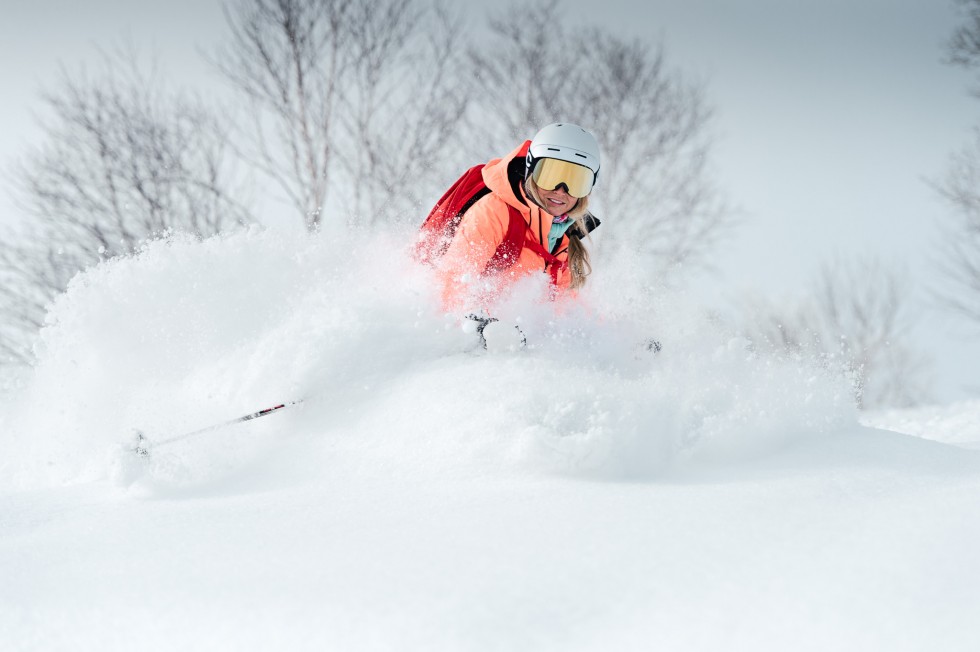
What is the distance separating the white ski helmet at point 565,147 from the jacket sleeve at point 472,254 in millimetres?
235

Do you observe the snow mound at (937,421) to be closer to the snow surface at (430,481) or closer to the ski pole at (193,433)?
the snow surface at (430,481)

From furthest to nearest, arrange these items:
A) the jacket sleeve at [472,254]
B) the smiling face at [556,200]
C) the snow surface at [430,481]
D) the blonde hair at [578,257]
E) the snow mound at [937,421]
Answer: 1. the snow mound at [937,421]
2. the blonde hair at [578,257]
3. the smiling face at [556,200]
4. the jacket sleeve at [472,254]
5. the snow surface at [430,481]

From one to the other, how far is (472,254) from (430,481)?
Answer: 1197 mm

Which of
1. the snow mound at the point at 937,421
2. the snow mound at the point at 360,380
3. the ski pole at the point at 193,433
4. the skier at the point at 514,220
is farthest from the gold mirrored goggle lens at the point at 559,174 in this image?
the snow mound at the point at 937,421

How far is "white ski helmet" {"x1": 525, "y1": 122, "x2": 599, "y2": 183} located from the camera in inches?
120

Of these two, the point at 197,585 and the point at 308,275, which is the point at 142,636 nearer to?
the point at 197,585

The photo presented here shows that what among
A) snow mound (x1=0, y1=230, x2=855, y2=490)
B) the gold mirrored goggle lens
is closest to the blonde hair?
snow mound (x1=0, y1=230, x2=855, y2=490)

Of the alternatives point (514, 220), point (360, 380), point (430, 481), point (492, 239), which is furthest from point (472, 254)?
point (430, 481)

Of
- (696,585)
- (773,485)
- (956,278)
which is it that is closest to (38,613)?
(696,585)

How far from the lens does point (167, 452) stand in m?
2.40

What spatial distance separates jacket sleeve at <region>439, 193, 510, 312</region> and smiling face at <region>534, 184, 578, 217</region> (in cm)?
17

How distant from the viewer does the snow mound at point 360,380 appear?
2.31 m

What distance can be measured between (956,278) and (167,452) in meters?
10.1

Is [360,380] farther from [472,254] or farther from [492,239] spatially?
[492,239]
